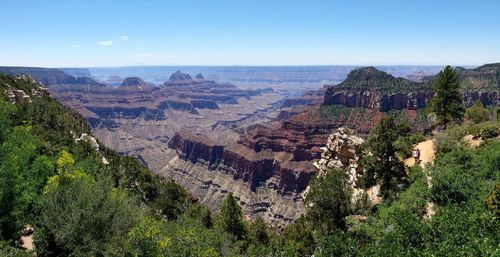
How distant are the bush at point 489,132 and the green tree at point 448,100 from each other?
→ 19685 millimetres

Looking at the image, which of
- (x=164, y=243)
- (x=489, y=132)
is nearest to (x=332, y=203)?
(x=489, y=132)

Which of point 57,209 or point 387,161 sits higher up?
point 387,161

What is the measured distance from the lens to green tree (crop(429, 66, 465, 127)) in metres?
64.1

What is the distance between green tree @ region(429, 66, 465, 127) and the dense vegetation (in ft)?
38.5

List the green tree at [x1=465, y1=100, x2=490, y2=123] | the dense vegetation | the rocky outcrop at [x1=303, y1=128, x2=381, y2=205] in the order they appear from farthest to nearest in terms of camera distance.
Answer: the green tree at [x1=465, y1=100, x2=490, y2=123] < the rocky outcrop at [x1=303, y1=128, x2=381, y2=205] < the dense vegetation

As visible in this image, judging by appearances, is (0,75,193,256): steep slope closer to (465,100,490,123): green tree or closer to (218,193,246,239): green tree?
(218,193,246,239): green tree

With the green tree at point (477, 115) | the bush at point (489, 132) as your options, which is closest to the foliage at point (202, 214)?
the bush at point (489, 132)

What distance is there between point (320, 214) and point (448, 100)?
34382 millimetres

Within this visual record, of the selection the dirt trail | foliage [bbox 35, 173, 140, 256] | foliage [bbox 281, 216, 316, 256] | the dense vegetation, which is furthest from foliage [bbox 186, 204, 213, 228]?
the dirt trail

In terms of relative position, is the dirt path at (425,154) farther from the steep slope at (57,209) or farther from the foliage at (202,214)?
the foliage at (202,214)

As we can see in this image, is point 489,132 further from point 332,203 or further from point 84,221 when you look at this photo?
point 84,221

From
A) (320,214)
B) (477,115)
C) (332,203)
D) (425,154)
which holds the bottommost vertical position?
(320,214)

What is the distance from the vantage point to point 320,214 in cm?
4453

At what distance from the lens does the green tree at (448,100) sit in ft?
210
